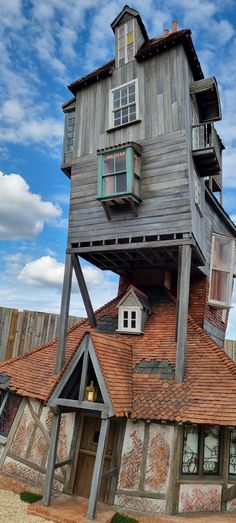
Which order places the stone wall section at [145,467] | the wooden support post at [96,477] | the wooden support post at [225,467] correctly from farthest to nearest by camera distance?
the wooden support post at [225,467], the stone wall section at [145,467], the wooden support post at [96,477]

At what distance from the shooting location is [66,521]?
7535 millimetres

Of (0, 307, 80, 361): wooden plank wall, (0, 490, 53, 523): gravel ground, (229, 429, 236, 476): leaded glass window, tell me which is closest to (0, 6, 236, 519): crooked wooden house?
(229, 429, 236, 476): leaded glass window

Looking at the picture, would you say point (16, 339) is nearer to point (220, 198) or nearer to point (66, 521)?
point (66, 521)

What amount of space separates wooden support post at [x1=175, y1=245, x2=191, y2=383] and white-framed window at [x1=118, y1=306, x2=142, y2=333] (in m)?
2.18

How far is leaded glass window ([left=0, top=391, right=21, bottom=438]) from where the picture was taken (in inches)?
417

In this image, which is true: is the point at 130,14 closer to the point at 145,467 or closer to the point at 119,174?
the point at 119,174

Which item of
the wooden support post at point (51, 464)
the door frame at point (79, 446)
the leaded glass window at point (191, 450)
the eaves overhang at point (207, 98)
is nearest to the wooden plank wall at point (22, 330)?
the door frame at point (79, 446)

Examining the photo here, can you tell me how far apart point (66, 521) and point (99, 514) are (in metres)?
0.72

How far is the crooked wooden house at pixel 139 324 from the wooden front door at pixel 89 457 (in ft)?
0.09

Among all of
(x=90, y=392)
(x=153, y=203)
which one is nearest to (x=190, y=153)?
(x=153, y=203)

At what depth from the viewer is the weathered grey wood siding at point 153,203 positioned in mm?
9852

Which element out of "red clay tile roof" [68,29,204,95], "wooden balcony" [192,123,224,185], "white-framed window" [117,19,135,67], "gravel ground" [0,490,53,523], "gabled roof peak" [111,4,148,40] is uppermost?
"gabled roof peak" [111,4,148,40]

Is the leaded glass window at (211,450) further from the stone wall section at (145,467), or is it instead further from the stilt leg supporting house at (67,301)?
the stilt leg supporting house at (67,301)

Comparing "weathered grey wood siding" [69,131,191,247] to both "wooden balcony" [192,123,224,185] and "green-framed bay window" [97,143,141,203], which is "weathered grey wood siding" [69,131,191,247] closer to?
"green-framed bay window" [97,143,141,203]
